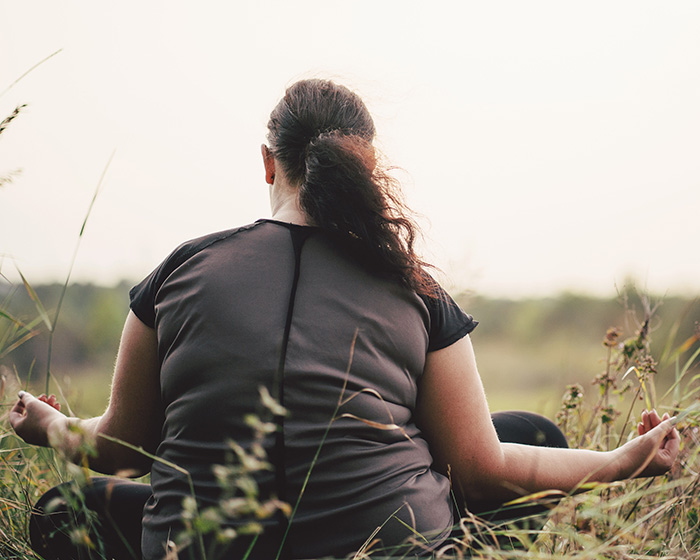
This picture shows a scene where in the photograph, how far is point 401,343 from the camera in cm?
132

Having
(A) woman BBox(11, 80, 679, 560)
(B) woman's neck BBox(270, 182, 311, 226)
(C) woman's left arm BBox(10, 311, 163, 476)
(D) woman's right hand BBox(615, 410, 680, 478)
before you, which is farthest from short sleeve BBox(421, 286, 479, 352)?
(C) woman's left arm BBox(10, 311, 163, 476)

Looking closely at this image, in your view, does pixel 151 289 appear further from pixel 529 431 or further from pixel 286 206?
pixel 529 431

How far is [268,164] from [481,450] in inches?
35.2

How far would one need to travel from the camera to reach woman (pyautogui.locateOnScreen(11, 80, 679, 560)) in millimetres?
1229

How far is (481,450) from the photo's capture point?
1.42 m

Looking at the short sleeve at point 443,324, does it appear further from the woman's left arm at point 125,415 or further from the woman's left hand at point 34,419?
the woman's left hand at point 34,419

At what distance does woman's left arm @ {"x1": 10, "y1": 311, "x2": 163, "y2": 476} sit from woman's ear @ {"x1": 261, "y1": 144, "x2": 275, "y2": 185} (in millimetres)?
505

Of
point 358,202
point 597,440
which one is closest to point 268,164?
point 358,202

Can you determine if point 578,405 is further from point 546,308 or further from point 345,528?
point 546,308

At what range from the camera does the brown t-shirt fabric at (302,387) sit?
123 cm

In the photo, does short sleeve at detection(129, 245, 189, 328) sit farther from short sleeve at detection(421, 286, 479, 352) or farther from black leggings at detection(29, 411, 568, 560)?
short sleeve at detection(421, 286, 479, 352)

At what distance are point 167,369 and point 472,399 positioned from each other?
668mm

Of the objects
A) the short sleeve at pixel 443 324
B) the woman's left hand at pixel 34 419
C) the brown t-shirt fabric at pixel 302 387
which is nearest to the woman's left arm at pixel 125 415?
the woman's left hand at pixel 34 419

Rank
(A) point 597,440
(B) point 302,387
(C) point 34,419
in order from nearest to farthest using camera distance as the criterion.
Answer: (B) point 302,387, (C) point 34,419, (A) point 597,440
